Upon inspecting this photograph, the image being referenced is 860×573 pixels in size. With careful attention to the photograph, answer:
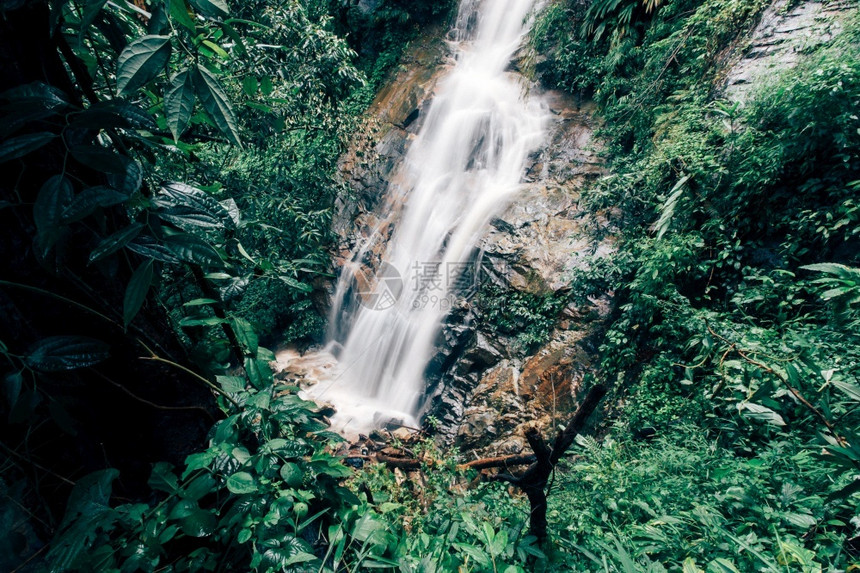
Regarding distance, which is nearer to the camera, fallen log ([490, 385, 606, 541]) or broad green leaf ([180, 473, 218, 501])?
broad green leaf ([180, 473, 218, 501])

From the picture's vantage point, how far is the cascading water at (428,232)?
255 inches

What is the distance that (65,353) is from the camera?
2.54ft

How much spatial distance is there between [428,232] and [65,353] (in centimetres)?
667

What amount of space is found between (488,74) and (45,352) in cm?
990

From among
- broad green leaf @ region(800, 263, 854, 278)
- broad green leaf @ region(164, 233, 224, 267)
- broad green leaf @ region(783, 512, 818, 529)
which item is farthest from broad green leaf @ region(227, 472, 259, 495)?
broad green leaf @ region(800, 263, 854, 278)

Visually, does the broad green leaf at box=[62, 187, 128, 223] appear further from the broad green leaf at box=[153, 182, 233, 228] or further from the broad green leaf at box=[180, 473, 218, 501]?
the broad green leaf at box=[180, 473, 218, 501]

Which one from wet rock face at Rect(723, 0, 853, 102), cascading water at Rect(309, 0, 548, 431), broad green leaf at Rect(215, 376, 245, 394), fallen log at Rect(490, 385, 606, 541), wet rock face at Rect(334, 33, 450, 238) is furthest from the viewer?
wet rock face at Rect(334, 33, 450, 238)

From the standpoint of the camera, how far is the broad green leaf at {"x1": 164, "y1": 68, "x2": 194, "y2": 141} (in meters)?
0.73

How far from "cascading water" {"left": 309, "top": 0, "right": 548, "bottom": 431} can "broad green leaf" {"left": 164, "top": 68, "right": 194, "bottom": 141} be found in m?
5.44

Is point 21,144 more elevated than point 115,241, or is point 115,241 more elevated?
point 21,144

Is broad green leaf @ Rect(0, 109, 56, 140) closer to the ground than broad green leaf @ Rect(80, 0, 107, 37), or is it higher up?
closer to the ground

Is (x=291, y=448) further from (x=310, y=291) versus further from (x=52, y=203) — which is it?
(x=310, y=291)

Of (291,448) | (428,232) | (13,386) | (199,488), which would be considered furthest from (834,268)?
(428,232)

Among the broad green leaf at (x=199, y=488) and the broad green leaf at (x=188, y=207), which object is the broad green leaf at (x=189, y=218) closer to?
the broad green leaf at (x=188, y=207)
